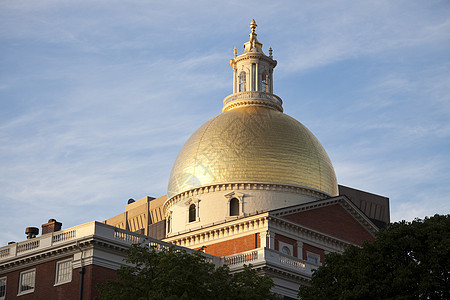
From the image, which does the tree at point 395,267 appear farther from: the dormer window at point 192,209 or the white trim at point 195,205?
the dormer window at point 192,209

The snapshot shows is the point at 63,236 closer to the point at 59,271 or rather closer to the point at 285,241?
the point at 59,271

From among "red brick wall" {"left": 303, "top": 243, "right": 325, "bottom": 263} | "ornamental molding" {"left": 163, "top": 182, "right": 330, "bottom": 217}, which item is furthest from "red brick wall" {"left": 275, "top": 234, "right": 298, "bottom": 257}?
"ornamental molding" {"left": 163, "top": 182, "right": 330, "bottom": 217}

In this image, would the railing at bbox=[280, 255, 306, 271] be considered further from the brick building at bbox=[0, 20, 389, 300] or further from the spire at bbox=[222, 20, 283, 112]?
the spire at bbox=[222, 20, 283, 112]

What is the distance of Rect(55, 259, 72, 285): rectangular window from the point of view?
4809cm

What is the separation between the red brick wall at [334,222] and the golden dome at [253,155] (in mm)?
1939

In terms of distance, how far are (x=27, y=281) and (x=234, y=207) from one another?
17.7m

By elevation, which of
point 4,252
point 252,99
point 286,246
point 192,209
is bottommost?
point 4,252

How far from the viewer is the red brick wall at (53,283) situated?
1845 inches

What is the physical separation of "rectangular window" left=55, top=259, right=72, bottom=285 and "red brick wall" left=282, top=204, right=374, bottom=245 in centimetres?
1706

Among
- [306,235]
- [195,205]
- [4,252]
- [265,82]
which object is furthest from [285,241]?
[4,252]

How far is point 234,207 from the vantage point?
6316cm

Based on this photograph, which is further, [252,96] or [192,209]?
[252,96]

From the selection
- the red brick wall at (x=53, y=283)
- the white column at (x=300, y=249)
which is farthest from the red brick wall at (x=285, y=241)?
the red brick wall at (x=53, y=283)

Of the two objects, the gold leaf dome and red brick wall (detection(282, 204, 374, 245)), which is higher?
the gold leaf dome
